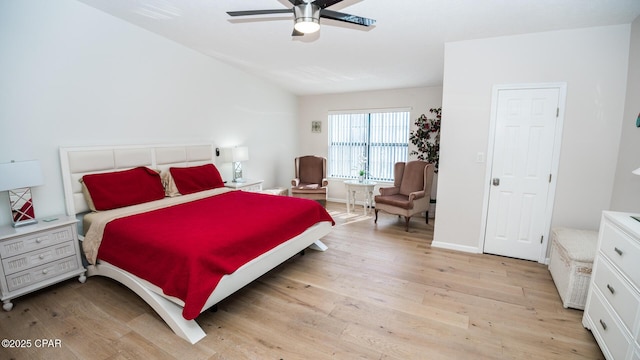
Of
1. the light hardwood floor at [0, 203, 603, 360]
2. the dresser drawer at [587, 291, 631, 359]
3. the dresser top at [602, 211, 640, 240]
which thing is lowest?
the light hardwood floor at [0, 203, 603, 360]

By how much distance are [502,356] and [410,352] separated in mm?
590

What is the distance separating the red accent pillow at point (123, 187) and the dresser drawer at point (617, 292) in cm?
402

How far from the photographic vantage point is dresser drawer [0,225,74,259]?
2.24 meters

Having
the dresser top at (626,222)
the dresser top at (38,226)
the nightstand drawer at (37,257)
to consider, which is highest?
the dresser top at (626,222)

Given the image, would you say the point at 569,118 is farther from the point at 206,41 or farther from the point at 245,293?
the point at 206,41

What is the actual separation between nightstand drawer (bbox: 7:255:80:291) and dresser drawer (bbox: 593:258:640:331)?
414cm

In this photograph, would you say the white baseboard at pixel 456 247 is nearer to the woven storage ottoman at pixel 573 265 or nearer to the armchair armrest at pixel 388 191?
the woven storage ottoman at pixel 573 265

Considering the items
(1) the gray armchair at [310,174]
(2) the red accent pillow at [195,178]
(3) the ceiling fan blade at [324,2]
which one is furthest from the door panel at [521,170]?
(2) the red accent pillow at [195,178]

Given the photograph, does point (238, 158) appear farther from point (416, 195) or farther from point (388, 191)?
point (416, 195)

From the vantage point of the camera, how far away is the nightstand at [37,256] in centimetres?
226

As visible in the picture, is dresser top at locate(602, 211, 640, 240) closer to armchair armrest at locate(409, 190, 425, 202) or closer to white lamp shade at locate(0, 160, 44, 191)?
armchair armrest at locate(409, 190, 425, 202)

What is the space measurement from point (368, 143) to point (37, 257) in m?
5.18

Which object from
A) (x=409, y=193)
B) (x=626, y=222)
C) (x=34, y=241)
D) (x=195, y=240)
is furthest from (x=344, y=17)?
(x=409, y=193)

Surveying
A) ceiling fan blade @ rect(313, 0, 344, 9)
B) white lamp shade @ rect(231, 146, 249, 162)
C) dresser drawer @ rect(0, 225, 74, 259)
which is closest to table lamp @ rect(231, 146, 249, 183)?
white lamp shade @ rect(231, 146, 249, 162)
